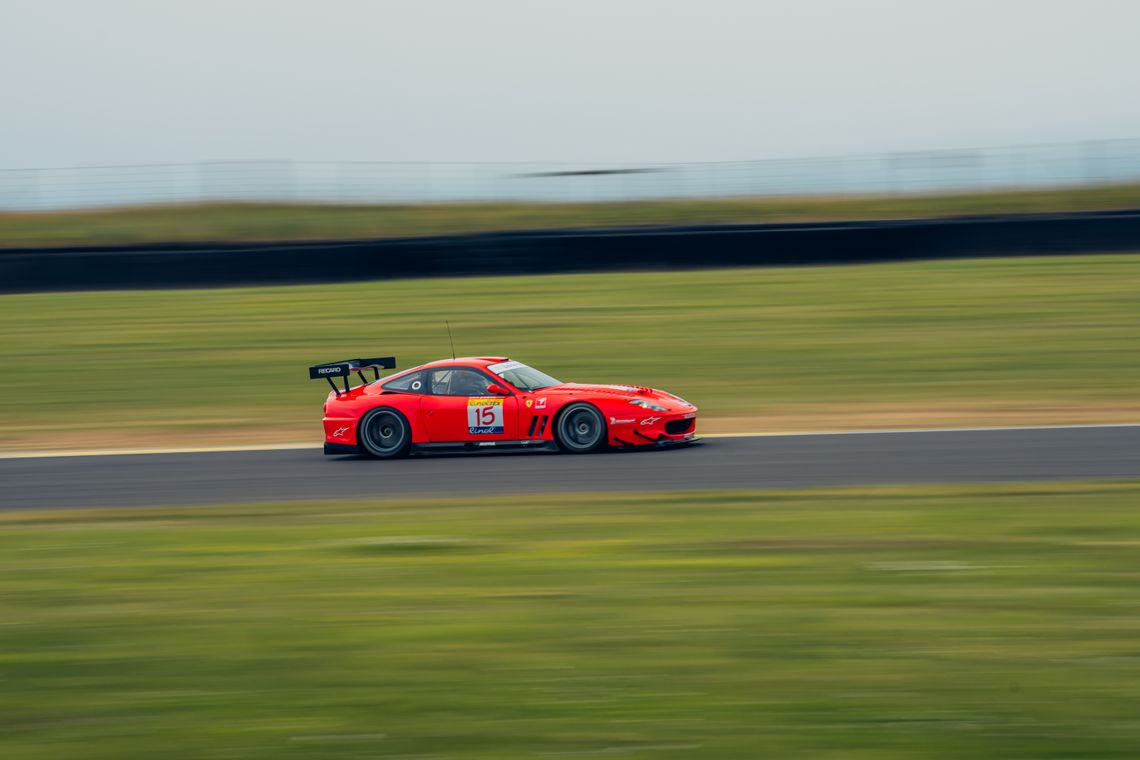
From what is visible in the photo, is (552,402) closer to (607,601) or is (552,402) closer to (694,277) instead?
(607,601)

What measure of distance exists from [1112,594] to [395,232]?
72.0 ft

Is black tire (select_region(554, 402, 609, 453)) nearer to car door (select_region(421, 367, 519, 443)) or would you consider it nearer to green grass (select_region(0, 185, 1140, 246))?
car door (select_region(421, 367, 519, 443))

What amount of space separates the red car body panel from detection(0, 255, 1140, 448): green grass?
7.27 ft

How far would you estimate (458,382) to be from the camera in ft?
38.4

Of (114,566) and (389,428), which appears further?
(389,428)

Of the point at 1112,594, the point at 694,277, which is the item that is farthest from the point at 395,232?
the point at 1112,594

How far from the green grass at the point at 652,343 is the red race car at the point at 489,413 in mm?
2250

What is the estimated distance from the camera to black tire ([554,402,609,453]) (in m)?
11.4

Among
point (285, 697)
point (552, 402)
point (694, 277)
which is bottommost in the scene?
point (285, 697)

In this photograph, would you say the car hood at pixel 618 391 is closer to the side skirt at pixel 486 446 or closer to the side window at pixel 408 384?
the side skirt at pixel 486 446

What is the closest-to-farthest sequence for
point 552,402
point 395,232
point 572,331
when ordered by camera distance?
point 552,402, point 572,331, point 395,232

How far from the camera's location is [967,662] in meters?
5.08

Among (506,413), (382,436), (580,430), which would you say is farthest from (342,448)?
(580,430)

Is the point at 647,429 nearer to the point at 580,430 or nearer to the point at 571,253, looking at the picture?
the point at 580,430
